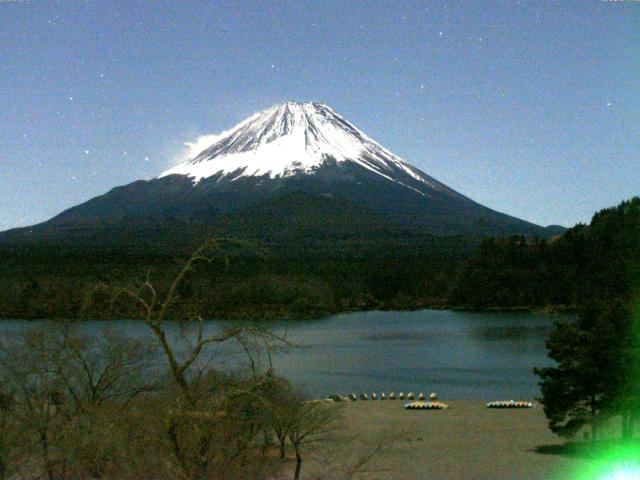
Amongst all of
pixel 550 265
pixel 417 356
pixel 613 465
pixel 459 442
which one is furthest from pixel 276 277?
pixel 613 465

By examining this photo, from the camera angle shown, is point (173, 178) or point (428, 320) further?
point (173, 178)

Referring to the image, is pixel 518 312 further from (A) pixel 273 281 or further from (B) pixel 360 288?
(A) pixel 273 281

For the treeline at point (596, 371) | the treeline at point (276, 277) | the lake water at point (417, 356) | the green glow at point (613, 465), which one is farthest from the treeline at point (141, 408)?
the treeline at point (276, 277)

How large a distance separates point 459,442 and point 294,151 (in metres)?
109

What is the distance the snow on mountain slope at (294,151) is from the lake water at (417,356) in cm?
5960

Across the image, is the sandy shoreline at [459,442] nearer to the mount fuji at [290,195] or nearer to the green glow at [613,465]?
the green glow at [613,465]

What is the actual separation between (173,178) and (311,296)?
64.4m

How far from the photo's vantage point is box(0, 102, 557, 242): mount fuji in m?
87.7

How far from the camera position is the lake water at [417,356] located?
26.1 metres

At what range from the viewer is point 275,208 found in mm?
92375

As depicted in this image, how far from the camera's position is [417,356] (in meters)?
35.0

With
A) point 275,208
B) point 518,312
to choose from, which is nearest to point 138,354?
point 518,312

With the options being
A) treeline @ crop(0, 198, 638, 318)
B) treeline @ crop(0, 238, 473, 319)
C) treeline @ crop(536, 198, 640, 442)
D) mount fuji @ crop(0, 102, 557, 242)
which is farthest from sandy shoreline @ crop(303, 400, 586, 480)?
mount fuji @ crop(0, 102, 557, 242)

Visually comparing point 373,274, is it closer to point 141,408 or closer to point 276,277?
point 276,277
